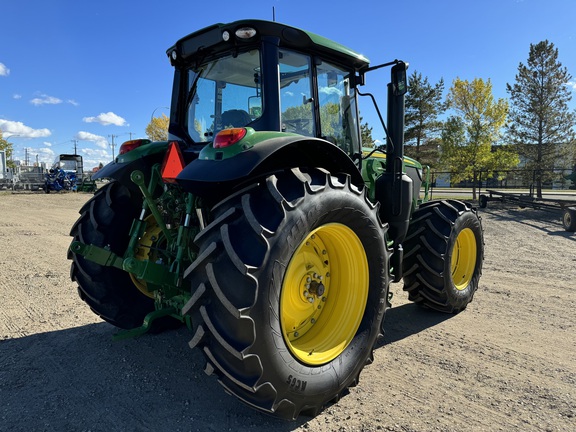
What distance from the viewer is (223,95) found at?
3.42m

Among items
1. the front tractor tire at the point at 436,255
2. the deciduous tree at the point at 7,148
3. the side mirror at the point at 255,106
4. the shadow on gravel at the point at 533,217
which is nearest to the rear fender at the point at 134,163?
the side mirror at the point at 255,106

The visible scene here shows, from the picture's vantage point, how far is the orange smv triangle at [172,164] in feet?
9.10

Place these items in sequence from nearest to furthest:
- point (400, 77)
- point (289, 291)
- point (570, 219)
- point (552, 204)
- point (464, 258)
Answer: point (289, 291) < point (400, 77) < point (464, 258) < point (570, 219) < point (552, 204)

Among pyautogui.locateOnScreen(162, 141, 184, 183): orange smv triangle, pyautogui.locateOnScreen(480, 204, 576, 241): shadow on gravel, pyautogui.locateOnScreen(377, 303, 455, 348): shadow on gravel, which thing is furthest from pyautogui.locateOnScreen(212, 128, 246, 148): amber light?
pyautogui.locateOnScreen(480, 204, 576, 241): shadow on gravel

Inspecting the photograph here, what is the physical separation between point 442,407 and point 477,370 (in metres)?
0.71

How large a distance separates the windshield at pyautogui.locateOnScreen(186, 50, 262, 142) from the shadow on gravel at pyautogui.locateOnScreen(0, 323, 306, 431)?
193 cm

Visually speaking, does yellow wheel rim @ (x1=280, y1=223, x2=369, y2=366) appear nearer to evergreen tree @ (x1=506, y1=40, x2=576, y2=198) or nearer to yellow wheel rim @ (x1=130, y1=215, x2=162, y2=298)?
yellow wheel rim @ (x1=130, y1=215, x2=162, y2=298)

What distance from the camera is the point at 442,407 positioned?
2.65 m

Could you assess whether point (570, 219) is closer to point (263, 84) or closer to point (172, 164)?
point (263, 84)

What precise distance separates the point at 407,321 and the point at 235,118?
2.82 meters

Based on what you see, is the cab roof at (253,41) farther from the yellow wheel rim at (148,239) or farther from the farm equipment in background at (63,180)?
the farm equipment in background at (63,180)

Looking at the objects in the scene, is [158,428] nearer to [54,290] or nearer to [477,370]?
[477,370]

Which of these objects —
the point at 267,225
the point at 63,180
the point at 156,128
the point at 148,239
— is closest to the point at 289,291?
the point at 267,225

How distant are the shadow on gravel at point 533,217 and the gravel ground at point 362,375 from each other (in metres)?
7.47
